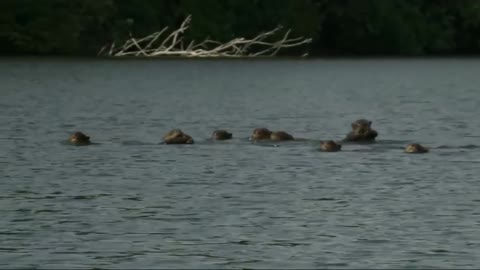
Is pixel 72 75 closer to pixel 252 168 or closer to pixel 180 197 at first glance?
pixel 252 168

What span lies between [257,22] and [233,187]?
88022 mm

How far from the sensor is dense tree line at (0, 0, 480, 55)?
103m

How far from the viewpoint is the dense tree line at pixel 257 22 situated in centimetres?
10294

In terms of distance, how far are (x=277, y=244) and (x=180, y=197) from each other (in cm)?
587

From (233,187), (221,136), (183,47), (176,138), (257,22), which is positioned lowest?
(183,47)

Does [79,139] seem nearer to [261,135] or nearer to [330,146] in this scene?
[261,135]

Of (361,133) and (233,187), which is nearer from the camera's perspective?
(233,187)

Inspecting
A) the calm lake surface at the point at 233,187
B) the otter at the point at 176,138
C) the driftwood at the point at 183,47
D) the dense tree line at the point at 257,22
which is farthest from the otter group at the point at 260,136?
the dense tree line at the point at 257,22

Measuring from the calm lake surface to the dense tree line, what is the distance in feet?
116

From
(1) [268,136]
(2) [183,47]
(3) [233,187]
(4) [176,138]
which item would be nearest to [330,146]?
(1) [268,136]

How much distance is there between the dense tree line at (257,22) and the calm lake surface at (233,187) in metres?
35.2

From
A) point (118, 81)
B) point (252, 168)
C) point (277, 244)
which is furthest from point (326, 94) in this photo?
point (277, 244)

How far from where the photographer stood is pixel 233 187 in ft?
105

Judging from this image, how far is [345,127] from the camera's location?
50719 mm
